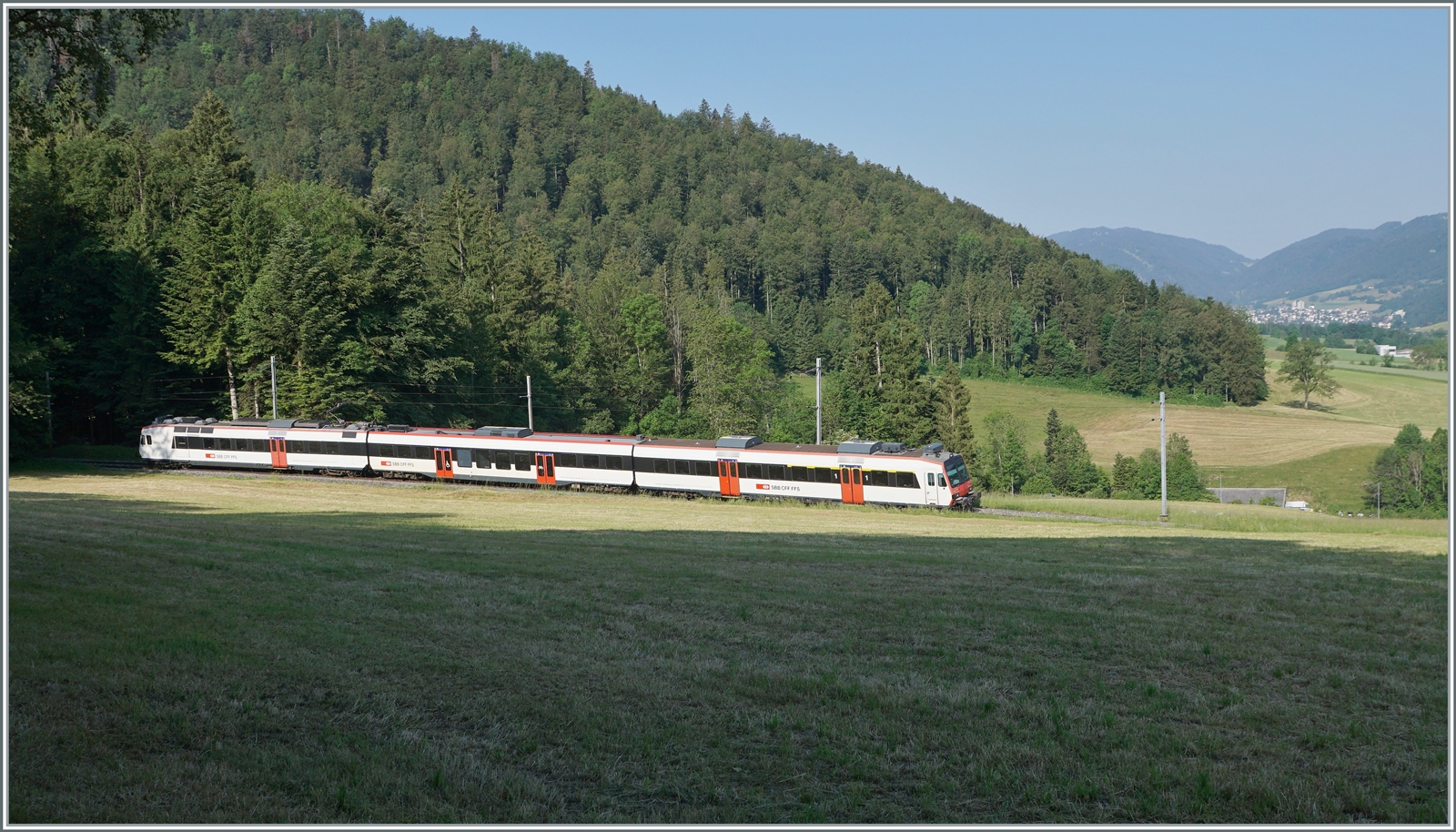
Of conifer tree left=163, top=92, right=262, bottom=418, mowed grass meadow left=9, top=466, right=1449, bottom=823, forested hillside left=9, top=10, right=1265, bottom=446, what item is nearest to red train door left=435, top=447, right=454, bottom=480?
forested hillside left=9, top=10, right=1265, bottom=446

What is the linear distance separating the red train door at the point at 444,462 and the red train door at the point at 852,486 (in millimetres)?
18519

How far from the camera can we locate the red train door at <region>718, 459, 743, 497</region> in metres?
40.5

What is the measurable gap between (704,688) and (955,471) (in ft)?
96.3

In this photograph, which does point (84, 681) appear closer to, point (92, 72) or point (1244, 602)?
point (92, 72)

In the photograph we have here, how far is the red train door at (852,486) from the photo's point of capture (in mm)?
38469

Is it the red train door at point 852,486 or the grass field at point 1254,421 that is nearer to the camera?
the red train door at point 852,486

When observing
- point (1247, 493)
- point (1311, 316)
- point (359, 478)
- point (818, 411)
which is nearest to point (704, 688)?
point (818, 411)

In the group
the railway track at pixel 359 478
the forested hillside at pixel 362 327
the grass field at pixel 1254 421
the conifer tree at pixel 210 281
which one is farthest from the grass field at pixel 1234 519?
the grass field at pixel 1254 421

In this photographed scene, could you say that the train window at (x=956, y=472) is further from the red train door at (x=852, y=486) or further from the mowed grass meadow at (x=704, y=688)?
the mowed grass meadow at (x=704, y=688)

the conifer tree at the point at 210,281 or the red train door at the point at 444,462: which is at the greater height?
the conifer tree at the point at 210,281

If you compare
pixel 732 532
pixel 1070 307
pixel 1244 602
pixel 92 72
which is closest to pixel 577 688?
pixel 1244 602

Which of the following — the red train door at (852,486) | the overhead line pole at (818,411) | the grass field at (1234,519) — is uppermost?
the overhead line pole at (818,411)

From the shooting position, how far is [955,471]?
37625 mm

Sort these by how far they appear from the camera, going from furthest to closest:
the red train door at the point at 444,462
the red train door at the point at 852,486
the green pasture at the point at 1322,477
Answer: the green pasture at the point at 1322,477
the red train door at the point at 444,462
the red train door at the point at 852,486
